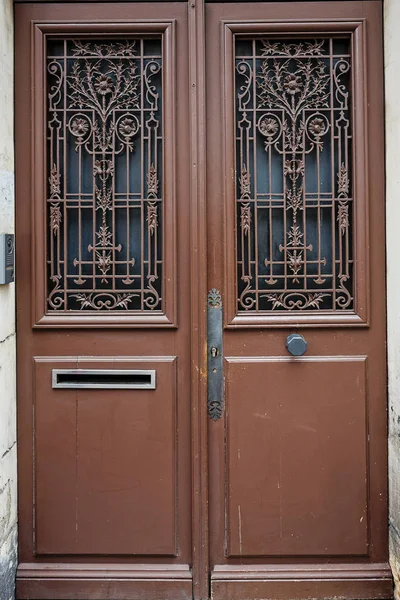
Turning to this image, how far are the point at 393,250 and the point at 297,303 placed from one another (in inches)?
23.1

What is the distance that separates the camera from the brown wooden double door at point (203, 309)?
3141 mm

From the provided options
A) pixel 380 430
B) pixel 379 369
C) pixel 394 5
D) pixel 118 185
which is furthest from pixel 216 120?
pixel 380 430

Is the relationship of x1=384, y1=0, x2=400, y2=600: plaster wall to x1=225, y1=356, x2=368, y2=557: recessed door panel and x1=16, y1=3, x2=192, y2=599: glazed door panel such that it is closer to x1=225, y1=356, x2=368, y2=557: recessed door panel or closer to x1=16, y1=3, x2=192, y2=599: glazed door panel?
x1=225, y1=356, x2=368, y2=557: recessed door panel

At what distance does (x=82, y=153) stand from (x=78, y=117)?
7.8 inches

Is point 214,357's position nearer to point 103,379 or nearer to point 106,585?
point 103,379

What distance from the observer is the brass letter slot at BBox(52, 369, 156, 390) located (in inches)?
124

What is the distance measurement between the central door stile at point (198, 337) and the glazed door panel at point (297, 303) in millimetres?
56

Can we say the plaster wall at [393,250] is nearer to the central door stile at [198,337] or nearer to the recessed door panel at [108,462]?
the central door stile at [198,337]

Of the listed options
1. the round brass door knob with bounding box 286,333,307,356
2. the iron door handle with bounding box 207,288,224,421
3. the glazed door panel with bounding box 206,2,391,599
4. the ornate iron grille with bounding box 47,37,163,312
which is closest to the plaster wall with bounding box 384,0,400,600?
the glazed door panel with bounding box 206,2,391,599

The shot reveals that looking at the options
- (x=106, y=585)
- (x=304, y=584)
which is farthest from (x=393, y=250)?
(x=106, y=585)

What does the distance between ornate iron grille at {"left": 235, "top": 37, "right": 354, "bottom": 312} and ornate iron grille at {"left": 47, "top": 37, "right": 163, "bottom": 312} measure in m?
0.49

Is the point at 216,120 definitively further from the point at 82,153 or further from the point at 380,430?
the point at 380,430

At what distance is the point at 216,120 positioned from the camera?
124 inches

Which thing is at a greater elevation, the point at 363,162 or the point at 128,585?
the point at 363,162
